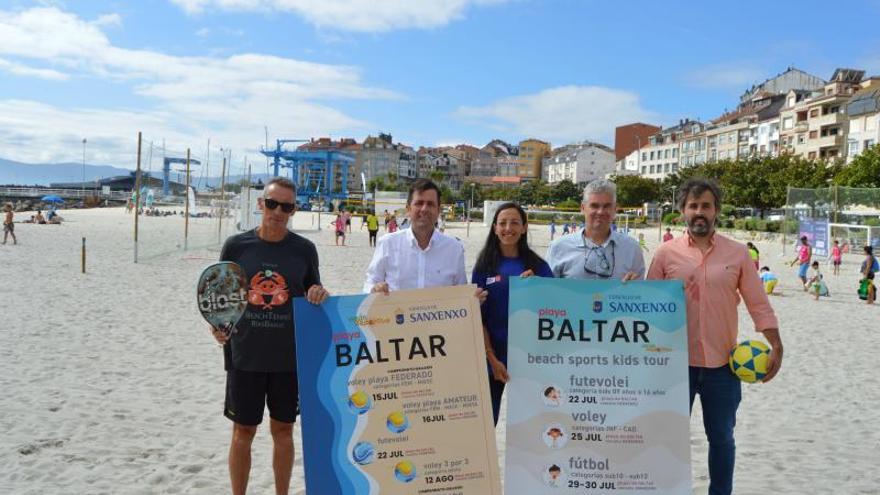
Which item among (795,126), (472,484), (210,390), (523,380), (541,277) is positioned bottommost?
(210,390)

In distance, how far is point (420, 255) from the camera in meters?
4.32

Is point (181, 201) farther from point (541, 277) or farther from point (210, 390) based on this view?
point (541, 277)

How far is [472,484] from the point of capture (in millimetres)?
3879

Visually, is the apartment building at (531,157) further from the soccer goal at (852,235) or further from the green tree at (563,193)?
the soccer goal at (852,235)

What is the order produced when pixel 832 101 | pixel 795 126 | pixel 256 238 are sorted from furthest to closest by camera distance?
pixel 795 126 < pixel 832 101 < pixel 256 238

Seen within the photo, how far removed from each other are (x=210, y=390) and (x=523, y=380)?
470 cm

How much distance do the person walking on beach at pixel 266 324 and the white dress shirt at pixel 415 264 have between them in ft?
1.60

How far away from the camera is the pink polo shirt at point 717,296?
12.9 ft

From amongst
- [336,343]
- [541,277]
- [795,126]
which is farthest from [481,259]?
[795,126]

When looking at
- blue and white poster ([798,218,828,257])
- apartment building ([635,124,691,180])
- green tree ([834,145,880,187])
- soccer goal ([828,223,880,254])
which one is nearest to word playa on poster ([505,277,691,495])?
blue and white poster ([798,218,828,257])

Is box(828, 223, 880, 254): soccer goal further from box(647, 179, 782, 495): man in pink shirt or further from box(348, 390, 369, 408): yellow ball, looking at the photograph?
box(348, 390, 369, 408): yellow ball

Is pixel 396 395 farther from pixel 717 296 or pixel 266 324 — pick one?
pixel 717 296

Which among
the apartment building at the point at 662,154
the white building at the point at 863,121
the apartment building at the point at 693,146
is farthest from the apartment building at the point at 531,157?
the white building at the point at 863,121

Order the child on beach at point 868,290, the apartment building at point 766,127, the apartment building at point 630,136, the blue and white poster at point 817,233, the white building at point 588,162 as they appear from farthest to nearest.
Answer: the white building at point 588,162 < the apartment building at point 630,136 < the apartment building at point 766,127 < the blue and white poster at point 817,233 < the child on beach at point 868,290
